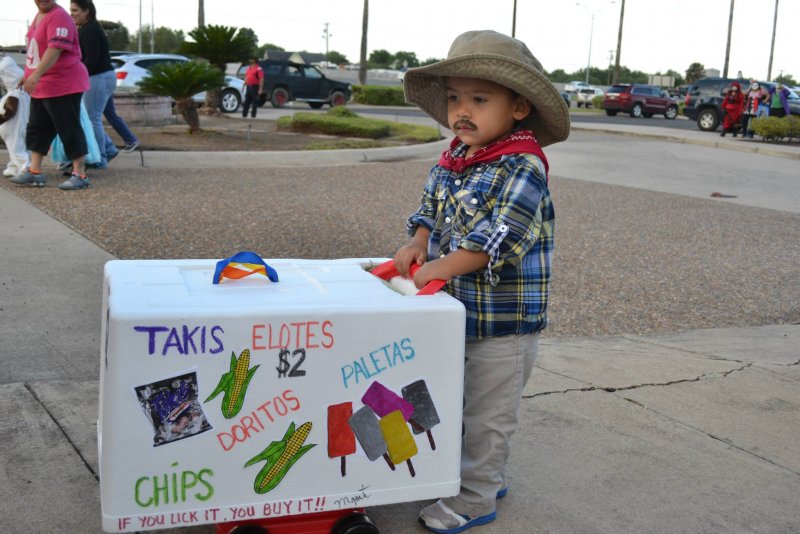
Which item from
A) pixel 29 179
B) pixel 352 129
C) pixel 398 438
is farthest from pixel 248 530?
pixel 352 129

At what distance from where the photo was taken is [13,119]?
7.94 metres

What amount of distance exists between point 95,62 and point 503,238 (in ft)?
24.3

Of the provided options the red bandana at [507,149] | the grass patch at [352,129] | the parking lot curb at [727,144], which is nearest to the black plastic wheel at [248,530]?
the red bandana at [507,149]

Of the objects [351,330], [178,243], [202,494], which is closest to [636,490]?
[351,330]

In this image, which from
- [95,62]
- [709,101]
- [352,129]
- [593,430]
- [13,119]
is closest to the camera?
[593,430]

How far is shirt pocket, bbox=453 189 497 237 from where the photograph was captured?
249cm

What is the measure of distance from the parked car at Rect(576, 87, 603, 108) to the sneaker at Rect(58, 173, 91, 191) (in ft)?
151

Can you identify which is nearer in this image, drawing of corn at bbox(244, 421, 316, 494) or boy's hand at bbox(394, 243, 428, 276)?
drawing of corn at bbox(244, 421, 316, 494)

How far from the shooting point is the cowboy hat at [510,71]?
8.05ft

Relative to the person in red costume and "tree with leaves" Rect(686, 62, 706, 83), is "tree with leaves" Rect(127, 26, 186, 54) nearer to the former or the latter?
"tree with leaves" Rect(686, 62, 706, 83)

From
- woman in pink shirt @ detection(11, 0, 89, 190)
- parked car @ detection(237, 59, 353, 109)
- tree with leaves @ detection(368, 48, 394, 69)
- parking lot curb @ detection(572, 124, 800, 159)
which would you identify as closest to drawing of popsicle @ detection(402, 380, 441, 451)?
woman in pink shirt @ detection(11, 0, 89, 190)

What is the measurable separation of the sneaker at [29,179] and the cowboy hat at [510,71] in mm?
5911

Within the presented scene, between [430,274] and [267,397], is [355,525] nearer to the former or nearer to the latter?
[267,397]

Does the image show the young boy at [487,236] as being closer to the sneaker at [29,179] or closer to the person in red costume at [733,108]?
the sneaker at [29,179]
